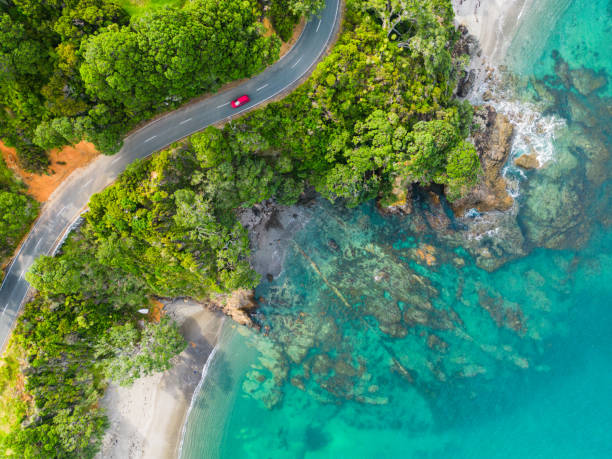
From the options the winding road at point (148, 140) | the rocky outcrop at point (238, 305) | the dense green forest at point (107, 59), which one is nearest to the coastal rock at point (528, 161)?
the winding road at point (148, 140)

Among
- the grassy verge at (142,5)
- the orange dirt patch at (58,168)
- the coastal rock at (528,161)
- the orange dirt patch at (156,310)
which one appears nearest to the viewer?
the grassy verge at (142,5)

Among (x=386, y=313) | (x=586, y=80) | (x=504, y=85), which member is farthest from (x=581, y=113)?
(x=386, y=313)

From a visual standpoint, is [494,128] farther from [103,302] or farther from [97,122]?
[103,302]

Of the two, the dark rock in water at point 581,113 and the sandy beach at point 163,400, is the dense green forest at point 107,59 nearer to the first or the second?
the sandy beach at point 163,400

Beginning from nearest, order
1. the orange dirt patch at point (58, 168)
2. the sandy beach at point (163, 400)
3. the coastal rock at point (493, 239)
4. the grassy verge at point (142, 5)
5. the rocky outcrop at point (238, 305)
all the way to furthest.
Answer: the grassy verge at point (142, 5) → the orange dirt patch at point (58, 168) → the sandy beach at point (163, 400) → the rocky outcrop at point (238, 305) → the coastal rock at point (493, 239)

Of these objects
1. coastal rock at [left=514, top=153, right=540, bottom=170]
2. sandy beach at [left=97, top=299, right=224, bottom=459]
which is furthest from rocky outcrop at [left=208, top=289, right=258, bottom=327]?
coastal rock at [left=514, top=153, right=540, bottom=170]

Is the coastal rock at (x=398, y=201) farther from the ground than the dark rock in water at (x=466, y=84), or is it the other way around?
Answer: the dark rock in water at (x=466, y=84)
